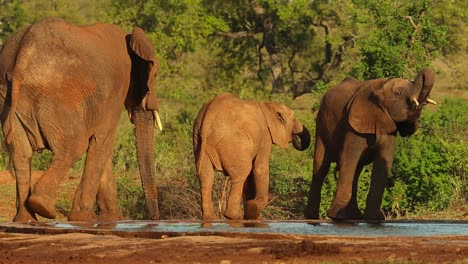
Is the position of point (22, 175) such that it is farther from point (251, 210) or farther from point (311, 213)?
point (311, 213)

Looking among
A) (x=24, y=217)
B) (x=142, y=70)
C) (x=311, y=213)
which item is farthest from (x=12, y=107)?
(x=311, y=213)

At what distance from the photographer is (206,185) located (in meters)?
15.8

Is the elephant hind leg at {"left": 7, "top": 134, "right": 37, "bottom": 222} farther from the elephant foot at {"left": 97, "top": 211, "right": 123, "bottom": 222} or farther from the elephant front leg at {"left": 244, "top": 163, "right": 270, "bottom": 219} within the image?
the elephant front leg at {"left": 244, "top": 163, "right": 270, "bottom": 219}

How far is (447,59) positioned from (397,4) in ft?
37.2

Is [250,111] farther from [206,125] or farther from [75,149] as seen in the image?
[75,149]

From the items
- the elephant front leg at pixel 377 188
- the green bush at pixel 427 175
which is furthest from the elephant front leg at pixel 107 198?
the green bush at pixel 427 175

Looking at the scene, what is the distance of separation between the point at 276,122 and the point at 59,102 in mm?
4815

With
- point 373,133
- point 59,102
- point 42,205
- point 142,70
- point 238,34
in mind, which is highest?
point 238,34

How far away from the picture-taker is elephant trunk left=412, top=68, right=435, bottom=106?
15039 millimetres

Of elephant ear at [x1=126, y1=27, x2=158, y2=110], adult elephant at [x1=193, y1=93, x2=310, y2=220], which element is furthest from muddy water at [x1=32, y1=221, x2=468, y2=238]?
adult elephant at [x1=193, y1=93, x2=310, y2=220]

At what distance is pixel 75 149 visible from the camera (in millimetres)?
13328

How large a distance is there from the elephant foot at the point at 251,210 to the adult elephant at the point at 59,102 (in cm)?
247

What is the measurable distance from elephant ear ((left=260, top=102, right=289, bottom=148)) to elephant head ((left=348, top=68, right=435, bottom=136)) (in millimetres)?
1313

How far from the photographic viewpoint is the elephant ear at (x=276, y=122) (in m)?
17.3
